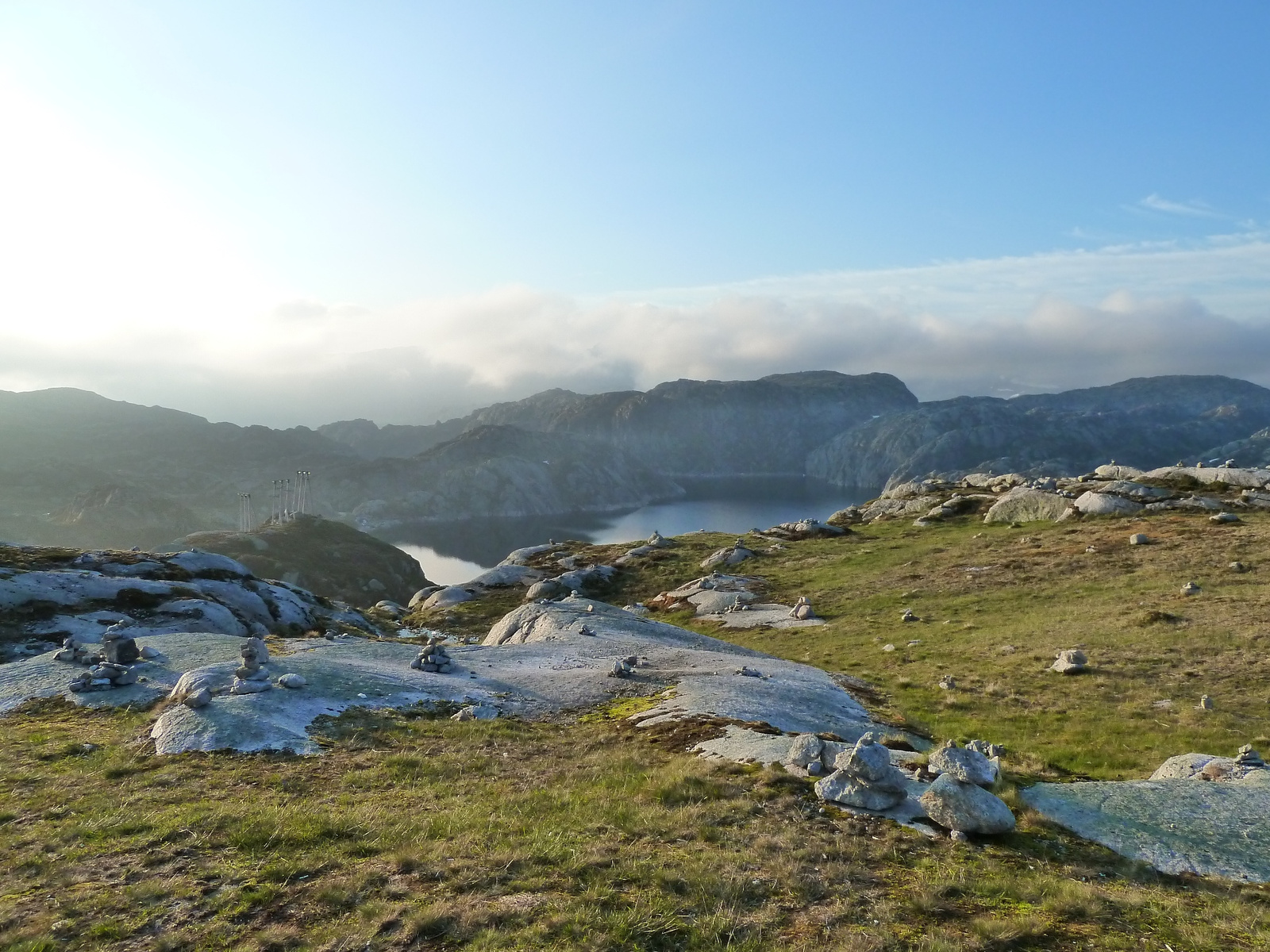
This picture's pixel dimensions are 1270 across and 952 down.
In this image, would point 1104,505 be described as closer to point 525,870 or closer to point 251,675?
point 525,870

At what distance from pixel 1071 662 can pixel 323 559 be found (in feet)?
467

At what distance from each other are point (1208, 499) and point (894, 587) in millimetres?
36482

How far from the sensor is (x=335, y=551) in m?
149

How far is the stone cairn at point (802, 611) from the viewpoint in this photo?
52.2 meters

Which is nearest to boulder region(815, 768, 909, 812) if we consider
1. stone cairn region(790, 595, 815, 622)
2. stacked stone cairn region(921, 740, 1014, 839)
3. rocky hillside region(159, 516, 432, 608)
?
stacked stone cairn region(921, 740, 1014, 839)

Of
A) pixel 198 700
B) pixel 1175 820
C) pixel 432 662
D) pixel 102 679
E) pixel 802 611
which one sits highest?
pixel 198 700

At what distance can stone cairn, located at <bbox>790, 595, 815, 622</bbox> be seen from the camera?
52.2m

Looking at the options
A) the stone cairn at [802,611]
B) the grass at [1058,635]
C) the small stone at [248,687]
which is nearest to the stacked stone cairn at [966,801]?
the grass at [1058,635]

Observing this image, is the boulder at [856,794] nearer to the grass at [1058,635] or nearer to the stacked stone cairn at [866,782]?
the stacked stone cairn at [866,782]

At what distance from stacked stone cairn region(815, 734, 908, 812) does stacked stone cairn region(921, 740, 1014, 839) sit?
66cm

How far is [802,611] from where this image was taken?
5281 cm

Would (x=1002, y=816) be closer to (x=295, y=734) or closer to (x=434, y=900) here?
(x=434, y=900)

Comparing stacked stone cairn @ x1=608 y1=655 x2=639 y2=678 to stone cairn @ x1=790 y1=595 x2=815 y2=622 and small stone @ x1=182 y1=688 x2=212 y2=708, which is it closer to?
small stone @ x1=182 y1=688 x2=212 y2=708

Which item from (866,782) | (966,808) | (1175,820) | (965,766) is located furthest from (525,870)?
(1175,820)
